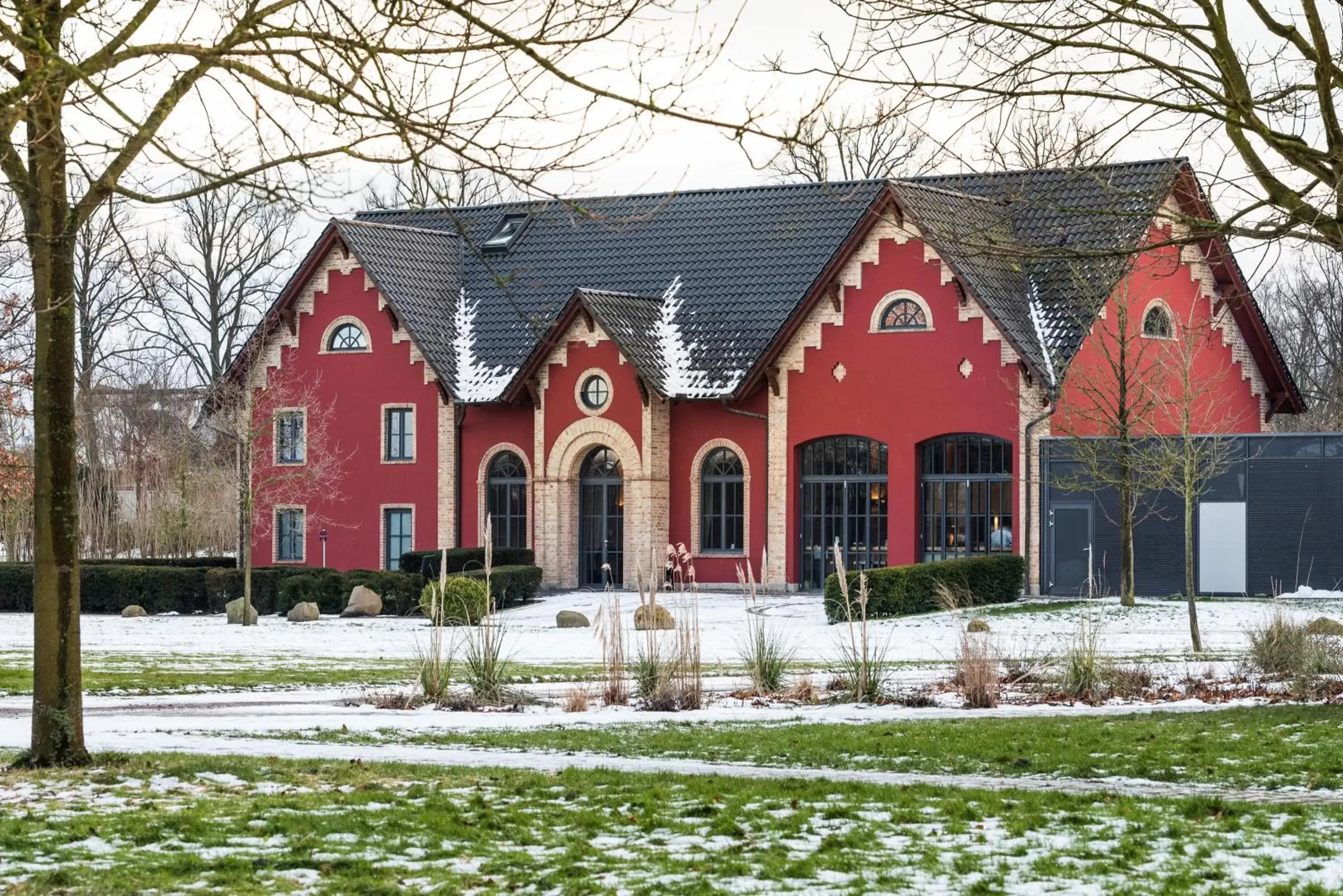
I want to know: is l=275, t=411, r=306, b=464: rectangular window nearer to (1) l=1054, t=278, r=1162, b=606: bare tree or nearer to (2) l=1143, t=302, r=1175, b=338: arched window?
(1) l=1054, t=278, r=1162, b=606: bare tree

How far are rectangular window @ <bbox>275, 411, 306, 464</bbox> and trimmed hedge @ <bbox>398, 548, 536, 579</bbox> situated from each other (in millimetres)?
5088

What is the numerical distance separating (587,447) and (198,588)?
346 inches

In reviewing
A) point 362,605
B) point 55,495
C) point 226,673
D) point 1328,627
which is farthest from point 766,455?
point 55,495

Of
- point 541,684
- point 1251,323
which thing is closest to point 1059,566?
point 1251,323

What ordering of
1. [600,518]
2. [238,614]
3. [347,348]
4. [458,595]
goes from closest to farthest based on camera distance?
1. [458,595]
2. [238,614]
3. [600,518]
4. [347,348]

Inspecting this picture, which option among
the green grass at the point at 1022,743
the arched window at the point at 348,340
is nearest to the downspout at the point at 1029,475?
the arched window at the point at 348,340

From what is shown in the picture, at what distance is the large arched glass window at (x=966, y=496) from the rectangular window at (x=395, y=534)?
12.0 meters

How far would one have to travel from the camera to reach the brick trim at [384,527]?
4444 centimetres

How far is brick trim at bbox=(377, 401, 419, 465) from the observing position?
4447 cm

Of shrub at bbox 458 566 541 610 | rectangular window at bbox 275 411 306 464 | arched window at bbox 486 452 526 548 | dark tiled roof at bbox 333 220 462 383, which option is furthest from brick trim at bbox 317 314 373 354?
shrub at bbox 458 566 541 610

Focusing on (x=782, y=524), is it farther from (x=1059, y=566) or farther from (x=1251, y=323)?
(x=1251, y=323)

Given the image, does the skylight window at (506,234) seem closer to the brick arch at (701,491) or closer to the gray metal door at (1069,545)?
the brick arch at (701,491)

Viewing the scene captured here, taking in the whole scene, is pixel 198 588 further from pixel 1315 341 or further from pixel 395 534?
pixel 1315 341

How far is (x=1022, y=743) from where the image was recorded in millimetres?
15102
